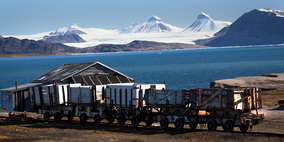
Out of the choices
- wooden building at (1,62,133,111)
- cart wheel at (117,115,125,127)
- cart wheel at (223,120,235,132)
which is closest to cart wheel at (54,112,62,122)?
cart wheel at (117,115,125,127)

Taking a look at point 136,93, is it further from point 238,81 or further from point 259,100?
point 238,81

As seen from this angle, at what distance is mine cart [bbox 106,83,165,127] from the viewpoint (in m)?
34.4

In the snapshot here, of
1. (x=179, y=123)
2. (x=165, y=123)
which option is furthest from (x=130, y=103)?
(x=179, y=123)

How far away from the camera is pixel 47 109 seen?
42125 mm

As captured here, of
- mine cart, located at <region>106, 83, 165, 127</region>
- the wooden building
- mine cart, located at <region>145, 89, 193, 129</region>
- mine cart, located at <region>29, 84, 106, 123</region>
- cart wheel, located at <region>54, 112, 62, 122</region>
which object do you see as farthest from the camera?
the wooden building

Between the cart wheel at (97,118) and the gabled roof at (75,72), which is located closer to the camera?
the cart wheel at (97,118)

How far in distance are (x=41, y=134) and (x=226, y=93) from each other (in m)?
13.0

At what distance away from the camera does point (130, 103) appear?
115 feet

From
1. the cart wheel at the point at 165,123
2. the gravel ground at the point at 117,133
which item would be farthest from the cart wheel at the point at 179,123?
the cart wheel at the point at 165,123

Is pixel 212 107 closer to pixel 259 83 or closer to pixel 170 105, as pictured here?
pixel 170 105

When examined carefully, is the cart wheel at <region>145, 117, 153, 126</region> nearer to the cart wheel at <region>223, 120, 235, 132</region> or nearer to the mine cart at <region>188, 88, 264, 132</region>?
the mine cart at <region>188, 88, 264, 132</region>

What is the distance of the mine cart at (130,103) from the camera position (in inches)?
1353

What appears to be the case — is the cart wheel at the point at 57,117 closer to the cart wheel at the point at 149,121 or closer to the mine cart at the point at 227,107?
the cart wheel at the point at 149,121

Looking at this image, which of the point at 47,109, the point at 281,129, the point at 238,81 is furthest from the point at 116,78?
the point at 238,81
